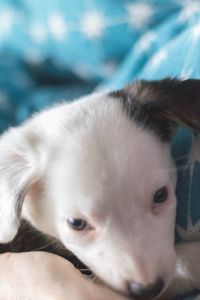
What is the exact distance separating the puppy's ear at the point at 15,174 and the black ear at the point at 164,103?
0.23 meters

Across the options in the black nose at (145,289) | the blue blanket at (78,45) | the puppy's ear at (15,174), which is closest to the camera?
the black nose at (145,289)

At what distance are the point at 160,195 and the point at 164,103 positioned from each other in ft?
0.66

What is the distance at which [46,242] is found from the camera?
4.85ft

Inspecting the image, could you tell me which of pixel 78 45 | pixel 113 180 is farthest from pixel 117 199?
pixel 78 45

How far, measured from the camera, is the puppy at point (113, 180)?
112 cm

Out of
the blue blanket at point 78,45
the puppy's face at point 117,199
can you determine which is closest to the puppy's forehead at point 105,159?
the puppy's face at point 117,199

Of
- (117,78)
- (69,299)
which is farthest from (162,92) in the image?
(117,78)

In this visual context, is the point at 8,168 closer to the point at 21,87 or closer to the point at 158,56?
the point at 158,56

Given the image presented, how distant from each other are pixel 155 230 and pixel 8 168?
355 millimetres

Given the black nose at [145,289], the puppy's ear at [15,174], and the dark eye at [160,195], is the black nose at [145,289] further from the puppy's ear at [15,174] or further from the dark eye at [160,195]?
the puppy's ear at [15,174]

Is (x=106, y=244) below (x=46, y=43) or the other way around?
below

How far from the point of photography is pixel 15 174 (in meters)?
1.23

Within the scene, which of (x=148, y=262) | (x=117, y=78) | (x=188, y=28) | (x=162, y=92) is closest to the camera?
(x=148, y=262)

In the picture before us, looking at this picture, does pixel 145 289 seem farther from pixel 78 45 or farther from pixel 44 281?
pixel 78 45
